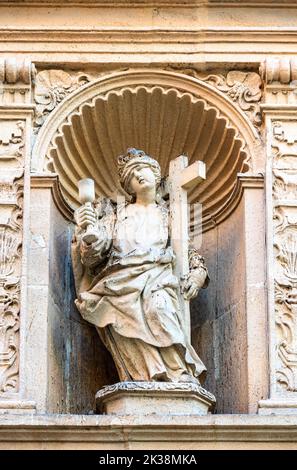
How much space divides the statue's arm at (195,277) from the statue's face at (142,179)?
506 millimetres

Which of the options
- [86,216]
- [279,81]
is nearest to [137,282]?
[86,216]

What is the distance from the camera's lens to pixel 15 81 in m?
14.0

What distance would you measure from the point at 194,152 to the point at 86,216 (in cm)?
130

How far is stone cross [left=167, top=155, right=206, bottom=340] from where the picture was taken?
533 inches

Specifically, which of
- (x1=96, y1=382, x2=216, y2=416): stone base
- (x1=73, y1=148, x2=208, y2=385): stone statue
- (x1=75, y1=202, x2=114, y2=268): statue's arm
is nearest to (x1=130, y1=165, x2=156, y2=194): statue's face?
(x1=73, y1=148, x2=208, y2=385): stone statue

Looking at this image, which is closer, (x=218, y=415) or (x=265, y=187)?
(x=218, y=415)

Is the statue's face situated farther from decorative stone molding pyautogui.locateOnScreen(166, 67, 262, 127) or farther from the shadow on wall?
decorative stone molding pyautogui.locateOnScreen(166, 67, 262, 127)

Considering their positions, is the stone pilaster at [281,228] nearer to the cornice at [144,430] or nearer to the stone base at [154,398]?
→ the cornice at [144,430]

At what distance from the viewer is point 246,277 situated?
1359 cm

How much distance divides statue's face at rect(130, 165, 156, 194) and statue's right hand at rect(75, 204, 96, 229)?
480 millimetres

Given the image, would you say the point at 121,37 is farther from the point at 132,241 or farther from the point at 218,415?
the point at 218,415

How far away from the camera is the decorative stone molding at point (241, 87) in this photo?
14.0 m
